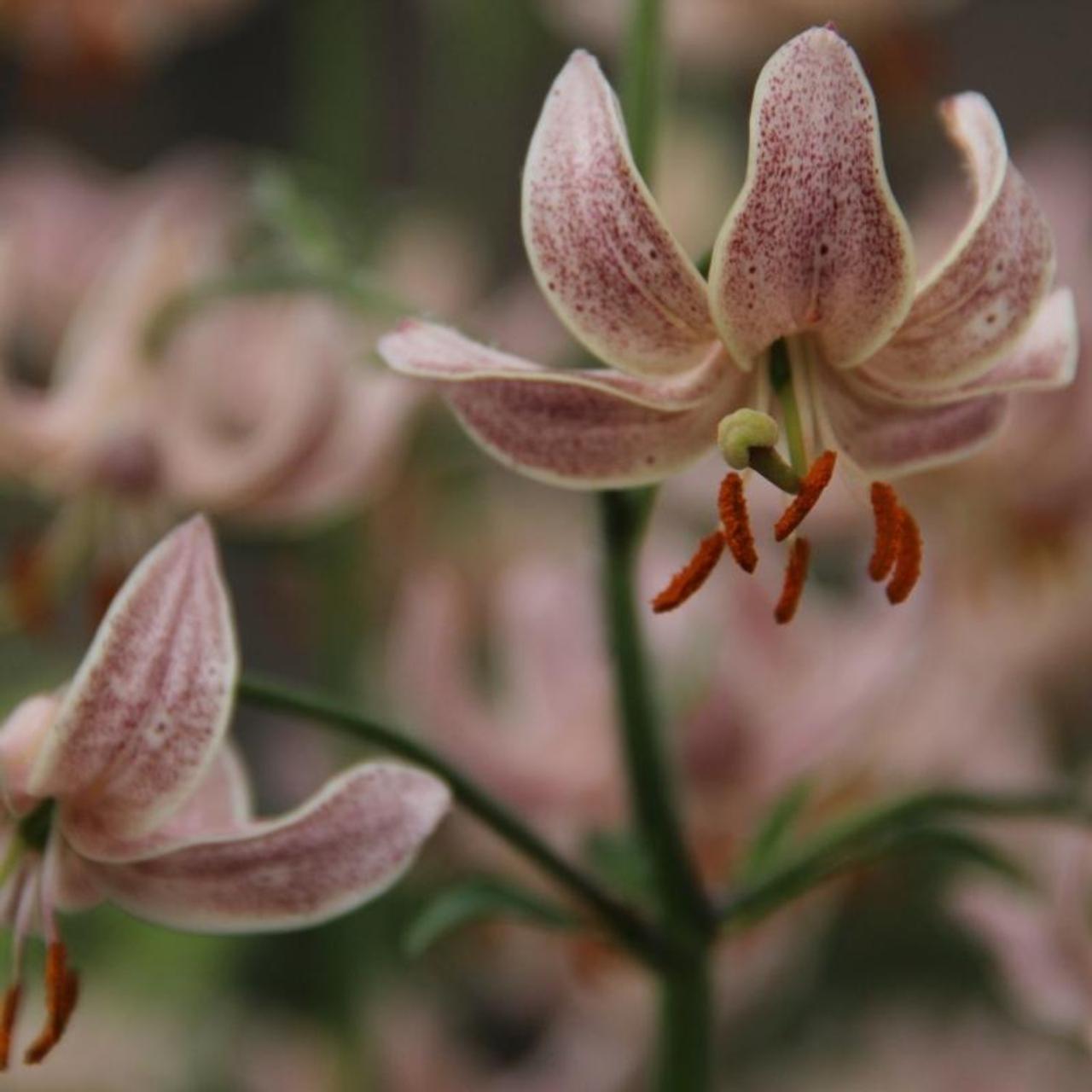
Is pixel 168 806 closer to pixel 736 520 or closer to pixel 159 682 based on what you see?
pixel 159 682

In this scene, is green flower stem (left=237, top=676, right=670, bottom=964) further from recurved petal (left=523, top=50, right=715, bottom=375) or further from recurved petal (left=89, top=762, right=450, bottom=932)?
recurved petal (left=523, top=50, right=715, bottom=375)

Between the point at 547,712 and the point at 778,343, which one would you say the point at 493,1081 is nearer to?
the point at 547,712

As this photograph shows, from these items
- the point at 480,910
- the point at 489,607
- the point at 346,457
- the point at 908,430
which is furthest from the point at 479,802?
the point at 489,607

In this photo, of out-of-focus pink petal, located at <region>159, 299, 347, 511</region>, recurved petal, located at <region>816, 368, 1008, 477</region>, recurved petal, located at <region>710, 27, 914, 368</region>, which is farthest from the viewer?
out-of-focus pink petal, located at <region>159, 299, 347, 511</region>

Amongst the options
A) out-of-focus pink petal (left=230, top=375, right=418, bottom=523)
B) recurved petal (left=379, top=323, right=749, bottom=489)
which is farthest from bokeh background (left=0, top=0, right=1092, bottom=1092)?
recurved petal (left=379, top=323, right=749, bottom=489)

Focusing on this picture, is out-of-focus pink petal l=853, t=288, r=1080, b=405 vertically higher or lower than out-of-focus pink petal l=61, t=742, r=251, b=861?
higher

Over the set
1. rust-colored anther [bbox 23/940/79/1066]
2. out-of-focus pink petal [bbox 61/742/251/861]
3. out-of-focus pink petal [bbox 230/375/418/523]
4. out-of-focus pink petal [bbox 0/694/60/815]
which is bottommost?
rust-colored anther [bbox 23/940/79/1066]

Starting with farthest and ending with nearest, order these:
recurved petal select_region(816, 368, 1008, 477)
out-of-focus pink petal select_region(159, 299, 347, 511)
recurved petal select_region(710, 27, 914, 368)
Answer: out-of-focus pink petal select_region(159, 299, 347, 511), recurved petal select_region(816, 368, 1008, 477), recurved petal select_region(710, 27, 914, 368)
